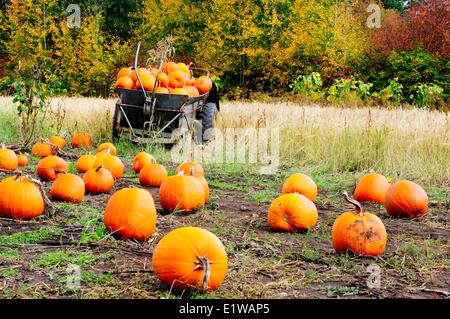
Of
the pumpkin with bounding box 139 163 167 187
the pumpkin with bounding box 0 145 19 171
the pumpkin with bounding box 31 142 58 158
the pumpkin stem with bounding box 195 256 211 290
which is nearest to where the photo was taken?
the pumpkin stem with bounding box 195 256 211 290

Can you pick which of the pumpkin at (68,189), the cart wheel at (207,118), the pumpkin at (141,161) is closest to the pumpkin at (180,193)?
the pumpkin at (68,189)

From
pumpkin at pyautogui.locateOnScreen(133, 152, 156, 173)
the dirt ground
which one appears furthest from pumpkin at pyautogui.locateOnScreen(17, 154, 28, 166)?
the dirt ground

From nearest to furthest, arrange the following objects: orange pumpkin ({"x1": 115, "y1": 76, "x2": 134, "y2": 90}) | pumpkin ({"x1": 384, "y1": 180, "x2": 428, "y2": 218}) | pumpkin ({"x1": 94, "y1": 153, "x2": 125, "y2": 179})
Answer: pumpkin ({"x1": 384, "y1": 180, "x2": 428, "y2": 218}) < pumpkin ({"x1": 94, "y1": 153, "x2": 125, "y2": 179}) < orange pumpkin ({"x1": 115, "y1": 76, "x2": 134, "y2": 90})

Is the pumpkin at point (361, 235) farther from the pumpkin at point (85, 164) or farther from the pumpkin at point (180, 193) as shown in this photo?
the pumpkin at point (85, 164)

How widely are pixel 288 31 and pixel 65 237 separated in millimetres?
17479

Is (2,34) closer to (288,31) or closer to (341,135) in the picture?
(288,31)

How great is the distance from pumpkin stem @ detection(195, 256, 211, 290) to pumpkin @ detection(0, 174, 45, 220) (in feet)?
6.31

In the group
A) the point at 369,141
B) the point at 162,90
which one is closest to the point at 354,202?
the point at 369,141

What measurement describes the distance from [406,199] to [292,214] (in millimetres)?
1101

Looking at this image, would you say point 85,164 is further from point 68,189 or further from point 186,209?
point 186,209

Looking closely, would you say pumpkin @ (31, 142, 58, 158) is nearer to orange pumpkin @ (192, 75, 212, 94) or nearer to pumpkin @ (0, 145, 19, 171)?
pumpkin @ (0, 145, 19, 171)

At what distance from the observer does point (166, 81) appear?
8.97 m

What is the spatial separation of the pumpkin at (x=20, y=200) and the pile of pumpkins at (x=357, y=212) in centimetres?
169

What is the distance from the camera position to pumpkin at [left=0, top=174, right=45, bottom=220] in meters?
4.20
